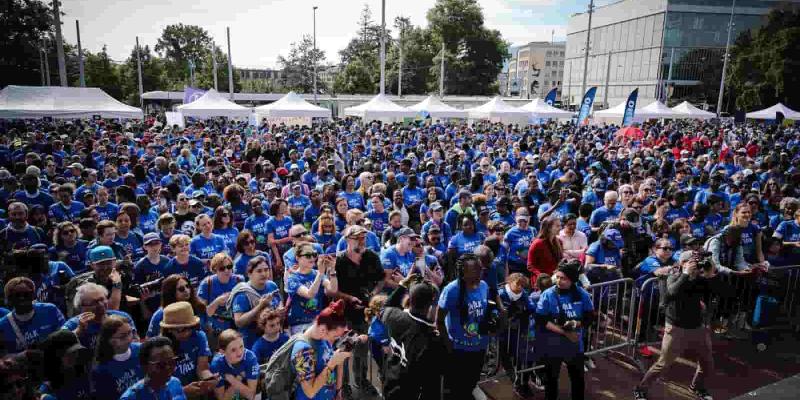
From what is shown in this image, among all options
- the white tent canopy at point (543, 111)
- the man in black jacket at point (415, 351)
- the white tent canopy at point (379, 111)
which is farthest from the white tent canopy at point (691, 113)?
the man in black jacket at point (415, 351)

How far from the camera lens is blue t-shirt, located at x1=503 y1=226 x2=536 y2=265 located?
6.30m

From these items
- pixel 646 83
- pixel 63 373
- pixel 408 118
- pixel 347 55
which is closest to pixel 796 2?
pixel 646 83

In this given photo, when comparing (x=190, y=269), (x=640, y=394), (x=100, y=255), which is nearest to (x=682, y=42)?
(x=640, y=394)

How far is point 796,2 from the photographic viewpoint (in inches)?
2977

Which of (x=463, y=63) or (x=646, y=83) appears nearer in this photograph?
(x=463, y=63)

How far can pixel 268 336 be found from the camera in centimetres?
372

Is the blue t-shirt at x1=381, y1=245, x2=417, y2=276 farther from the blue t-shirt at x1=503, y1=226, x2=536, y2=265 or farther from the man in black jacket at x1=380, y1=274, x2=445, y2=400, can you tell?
the blue t-shirt at x1=503, y1=226, x2=536, y2=265

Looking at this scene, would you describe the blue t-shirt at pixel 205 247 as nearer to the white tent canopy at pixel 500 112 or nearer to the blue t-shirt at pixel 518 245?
the blue t-shirt at pixel 518 245

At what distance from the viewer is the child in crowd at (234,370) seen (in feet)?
10.9

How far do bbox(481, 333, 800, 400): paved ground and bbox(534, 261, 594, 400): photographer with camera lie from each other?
2.67 feet

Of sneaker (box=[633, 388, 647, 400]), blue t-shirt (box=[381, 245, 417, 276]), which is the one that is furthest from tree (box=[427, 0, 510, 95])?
sneaker (box=[633, 388, 647, 400])

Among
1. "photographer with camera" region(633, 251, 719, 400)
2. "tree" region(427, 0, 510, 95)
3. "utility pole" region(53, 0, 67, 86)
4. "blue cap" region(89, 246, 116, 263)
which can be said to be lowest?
"photographer with camera" region(633, 251, 719, 400)

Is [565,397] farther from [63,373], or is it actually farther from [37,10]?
[37,10]

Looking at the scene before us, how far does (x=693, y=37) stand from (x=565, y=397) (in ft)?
265
